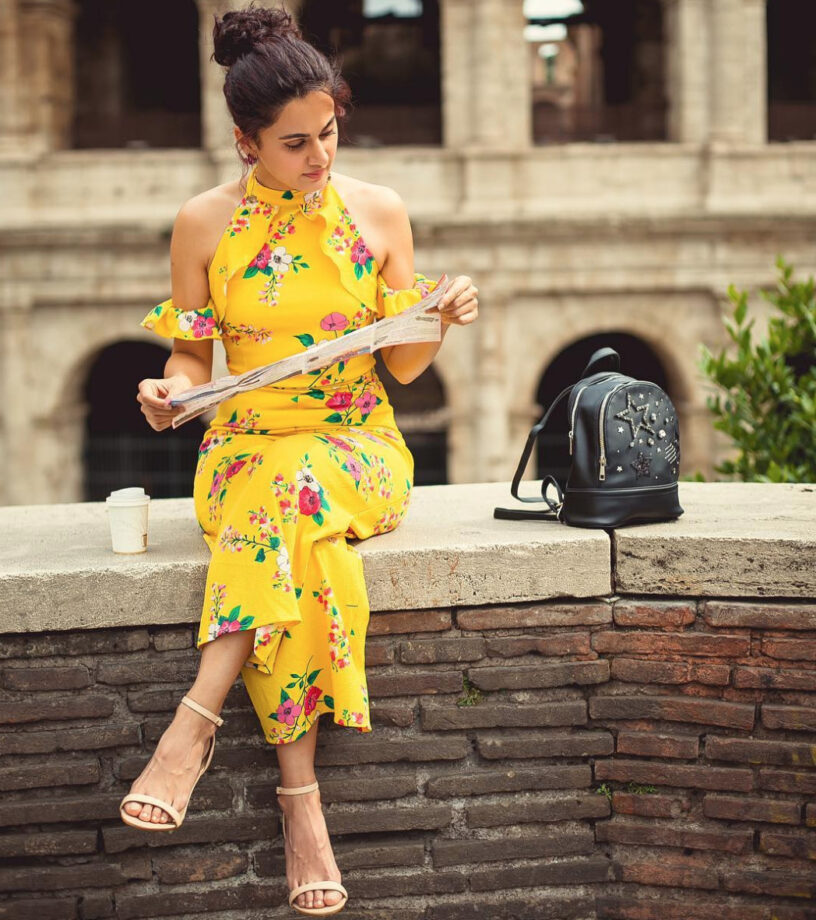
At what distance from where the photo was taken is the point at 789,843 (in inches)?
104

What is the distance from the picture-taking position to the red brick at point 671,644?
2645mm

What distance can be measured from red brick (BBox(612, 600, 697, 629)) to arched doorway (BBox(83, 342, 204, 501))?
10.9m

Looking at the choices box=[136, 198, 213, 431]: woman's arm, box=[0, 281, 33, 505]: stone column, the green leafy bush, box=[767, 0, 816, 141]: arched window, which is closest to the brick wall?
box=[136, 198, 213, 431]: woman's arm

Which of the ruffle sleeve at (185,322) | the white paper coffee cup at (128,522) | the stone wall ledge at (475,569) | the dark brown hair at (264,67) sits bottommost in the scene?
the stone wall ledge at (475,569)

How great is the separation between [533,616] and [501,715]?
242mm

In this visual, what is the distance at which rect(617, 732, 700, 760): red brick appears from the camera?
2.66 metres

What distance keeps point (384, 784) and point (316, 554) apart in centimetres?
59

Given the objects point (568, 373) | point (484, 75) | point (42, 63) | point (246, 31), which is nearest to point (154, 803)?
point (246, 31)

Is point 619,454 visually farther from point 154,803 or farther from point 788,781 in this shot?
point 154,803

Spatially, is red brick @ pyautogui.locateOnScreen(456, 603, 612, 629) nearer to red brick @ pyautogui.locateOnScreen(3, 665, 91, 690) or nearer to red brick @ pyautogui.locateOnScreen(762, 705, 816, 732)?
red brick @ pyautogui.locateOnScreen(762, 705, 816, 732)

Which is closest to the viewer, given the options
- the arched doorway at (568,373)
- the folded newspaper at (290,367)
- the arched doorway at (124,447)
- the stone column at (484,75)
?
the folded newspaper at (290,367)

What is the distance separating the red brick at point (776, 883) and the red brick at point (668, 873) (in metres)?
0.06

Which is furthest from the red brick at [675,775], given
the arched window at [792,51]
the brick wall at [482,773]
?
the arched window at [792,51]

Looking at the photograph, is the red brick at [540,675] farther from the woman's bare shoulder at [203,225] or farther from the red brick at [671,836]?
the woman's bare shoulder at [203,225]
